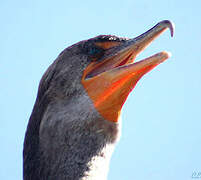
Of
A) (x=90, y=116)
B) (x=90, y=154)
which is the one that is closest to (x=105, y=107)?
(x=90, y=116)

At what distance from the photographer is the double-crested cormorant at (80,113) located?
16.5 ft

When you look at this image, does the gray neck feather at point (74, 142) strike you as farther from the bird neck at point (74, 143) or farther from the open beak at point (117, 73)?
the open beak at point (117, 73)

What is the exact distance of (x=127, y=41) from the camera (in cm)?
548

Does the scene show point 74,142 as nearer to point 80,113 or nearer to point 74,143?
point 74,143

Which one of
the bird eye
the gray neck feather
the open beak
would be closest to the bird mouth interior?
the open beak

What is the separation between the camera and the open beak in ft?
16.4

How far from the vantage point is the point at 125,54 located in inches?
213

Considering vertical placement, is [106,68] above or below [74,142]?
above

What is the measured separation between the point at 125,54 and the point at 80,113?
97cm

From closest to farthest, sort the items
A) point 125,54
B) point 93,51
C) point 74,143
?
point 74,143 < point 125,54 < point 93,51

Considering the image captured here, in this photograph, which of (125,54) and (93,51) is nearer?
(125,54)

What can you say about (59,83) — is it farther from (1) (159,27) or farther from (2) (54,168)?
(1) (159,27)

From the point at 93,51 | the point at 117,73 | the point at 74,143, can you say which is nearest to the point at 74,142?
the point at 74,143

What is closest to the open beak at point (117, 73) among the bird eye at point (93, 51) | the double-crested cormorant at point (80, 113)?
the double-crested cormorant at point (80, 113)
